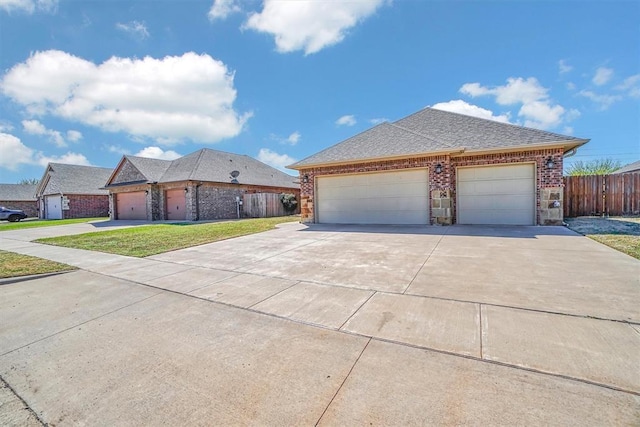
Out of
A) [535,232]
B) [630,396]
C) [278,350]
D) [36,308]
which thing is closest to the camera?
[630,396]

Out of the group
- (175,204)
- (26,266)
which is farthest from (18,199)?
(26,266)

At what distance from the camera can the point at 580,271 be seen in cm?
480

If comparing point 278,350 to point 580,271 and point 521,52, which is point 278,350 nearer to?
point 580,271

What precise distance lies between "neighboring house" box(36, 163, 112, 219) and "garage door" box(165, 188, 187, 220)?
12.8 metres

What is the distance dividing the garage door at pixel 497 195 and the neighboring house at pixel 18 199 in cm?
4711

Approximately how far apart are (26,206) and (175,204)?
1171 inches

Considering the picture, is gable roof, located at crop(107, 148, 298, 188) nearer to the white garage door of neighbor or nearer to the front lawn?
the white garage door of neighbor

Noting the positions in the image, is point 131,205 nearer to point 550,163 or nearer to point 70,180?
point 70,180

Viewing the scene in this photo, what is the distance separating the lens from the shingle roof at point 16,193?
1378 inches

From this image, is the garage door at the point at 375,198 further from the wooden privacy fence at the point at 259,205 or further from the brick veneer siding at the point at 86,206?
the brick veneer siding at the point at 86,206

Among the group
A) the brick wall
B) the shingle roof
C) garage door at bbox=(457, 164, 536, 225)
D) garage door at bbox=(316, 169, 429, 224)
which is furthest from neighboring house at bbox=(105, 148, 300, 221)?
the shingle roof

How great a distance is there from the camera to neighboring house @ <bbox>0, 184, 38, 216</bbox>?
34.7m

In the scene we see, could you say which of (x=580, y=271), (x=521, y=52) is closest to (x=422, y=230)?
(x=580, y=271)

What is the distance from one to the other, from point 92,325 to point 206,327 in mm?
1494
